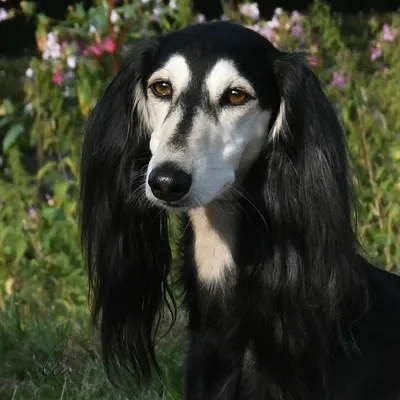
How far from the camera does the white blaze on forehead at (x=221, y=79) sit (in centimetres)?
252

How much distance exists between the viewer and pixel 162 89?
8.59 feet

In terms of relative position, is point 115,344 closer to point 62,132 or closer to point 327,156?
point 327,156

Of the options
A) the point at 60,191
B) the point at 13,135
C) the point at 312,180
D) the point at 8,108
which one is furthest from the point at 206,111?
the point at 8,108

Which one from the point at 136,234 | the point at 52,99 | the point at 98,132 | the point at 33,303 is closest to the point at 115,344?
the point at 136,234

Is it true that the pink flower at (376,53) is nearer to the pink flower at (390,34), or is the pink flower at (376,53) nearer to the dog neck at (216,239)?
the pink flower at (390,34)

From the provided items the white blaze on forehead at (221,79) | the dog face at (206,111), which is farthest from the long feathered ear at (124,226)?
the white blaze on forehead at (221,79)

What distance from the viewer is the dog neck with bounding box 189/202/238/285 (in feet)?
8.92

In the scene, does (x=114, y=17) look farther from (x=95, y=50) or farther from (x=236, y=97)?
(x=236, y=97)

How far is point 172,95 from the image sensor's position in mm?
2584

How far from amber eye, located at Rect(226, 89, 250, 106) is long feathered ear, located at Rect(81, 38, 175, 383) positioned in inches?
14.0

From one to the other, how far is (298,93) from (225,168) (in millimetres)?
315

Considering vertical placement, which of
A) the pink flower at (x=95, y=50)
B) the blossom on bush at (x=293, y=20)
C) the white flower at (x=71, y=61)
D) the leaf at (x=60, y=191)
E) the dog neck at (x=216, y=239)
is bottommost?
the leaf at (x=60, y=191)

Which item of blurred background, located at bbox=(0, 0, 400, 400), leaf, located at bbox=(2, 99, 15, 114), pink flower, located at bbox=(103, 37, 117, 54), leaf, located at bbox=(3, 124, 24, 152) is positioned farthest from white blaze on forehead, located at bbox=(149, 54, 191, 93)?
leaf, located at bbox=(2, 99, 15, 114)

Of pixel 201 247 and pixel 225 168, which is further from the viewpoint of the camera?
pixel 201 247
